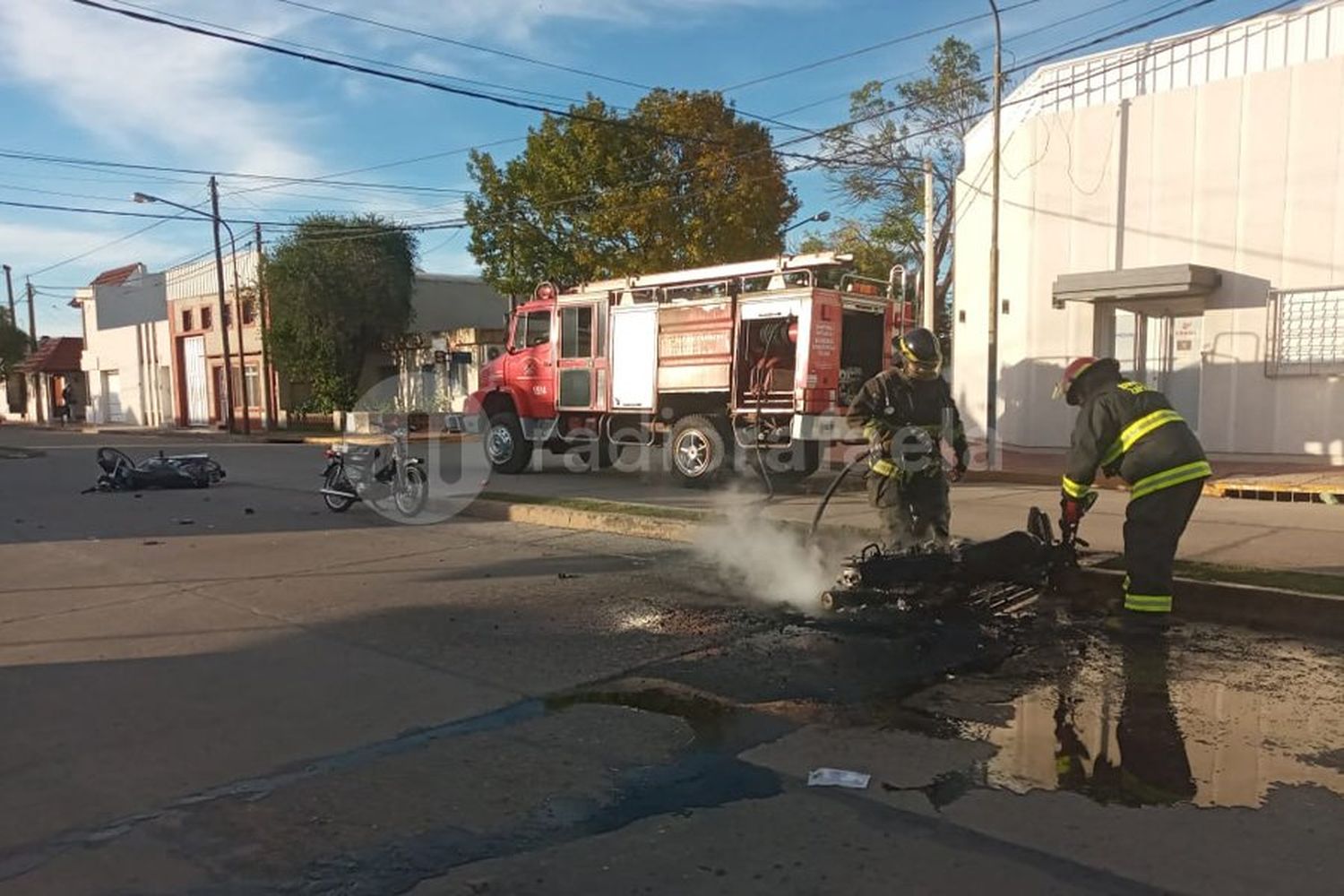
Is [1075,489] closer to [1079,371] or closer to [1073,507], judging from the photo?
[1073,507]

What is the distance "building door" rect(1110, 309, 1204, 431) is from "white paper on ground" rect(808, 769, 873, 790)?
488 inches

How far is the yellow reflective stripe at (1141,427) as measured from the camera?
18.4ft

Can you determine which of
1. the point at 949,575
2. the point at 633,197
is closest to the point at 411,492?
the point at 949,575

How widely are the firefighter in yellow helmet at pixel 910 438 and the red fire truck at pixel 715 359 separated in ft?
19.2

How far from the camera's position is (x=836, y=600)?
19.8 feet

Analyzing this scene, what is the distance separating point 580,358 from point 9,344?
1928 inches

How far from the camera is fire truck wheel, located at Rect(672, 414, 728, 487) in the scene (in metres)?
13.5

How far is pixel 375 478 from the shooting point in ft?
39.9

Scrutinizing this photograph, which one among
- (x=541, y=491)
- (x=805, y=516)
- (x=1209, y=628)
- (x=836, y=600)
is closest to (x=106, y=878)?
(x=836, y=600)

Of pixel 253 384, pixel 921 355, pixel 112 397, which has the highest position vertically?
pixel 253 384

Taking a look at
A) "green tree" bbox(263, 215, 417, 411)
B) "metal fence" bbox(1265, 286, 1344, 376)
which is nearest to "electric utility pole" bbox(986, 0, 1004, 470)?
"metal fence" bbox(1265, 286, 1344, 376)

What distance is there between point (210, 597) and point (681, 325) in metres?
8.21

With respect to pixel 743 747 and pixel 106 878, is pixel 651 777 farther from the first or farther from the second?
pixel 106 878

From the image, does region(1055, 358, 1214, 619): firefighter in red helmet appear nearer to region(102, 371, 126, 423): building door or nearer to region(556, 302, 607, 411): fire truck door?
region(556, 302, 607, 411): fire truck door
